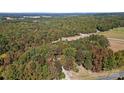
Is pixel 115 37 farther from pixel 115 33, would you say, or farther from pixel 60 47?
pixel 60 47

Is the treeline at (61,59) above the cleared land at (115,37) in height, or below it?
below

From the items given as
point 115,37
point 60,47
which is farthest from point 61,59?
point 115,37

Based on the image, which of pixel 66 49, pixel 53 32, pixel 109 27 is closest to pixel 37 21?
pixel 53 32

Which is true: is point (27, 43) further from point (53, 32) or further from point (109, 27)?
point (109, 27)

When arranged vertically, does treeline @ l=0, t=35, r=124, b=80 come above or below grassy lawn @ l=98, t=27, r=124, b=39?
below
